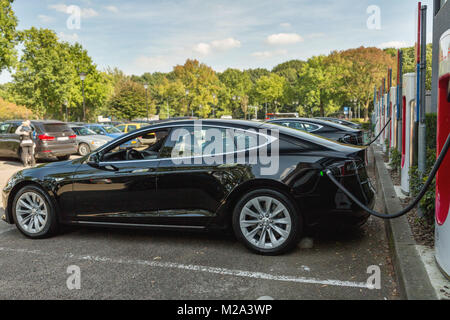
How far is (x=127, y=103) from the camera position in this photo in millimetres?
73062

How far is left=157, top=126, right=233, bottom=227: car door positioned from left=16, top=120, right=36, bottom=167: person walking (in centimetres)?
1073

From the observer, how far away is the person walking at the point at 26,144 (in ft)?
46.6

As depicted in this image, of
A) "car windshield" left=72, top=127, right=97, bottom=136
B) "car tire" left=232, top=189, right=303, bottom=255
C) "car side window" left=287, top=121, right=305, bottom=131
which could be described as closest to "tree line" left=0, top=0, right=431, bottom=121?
"car windshield" left=72, top=127, right=97, bottom=136

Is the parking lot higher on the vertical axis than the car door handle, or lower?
lower

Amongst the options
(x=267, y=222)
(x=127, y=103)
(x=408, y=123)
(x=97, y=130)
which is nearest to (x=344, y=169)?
(x=267, y=222)

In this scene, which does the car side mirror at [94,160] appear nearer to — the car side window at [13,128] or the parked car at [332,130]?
the parked car at [332,130]

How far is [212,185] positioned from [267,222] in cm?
75

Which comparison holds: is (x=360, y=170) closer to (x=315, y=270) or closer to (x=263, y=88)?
(x=315, y=270)

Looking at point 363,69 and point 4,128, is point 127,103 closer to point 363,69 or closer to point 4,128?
point 363,69

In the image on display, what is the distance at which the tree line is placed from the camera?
39.9 metres

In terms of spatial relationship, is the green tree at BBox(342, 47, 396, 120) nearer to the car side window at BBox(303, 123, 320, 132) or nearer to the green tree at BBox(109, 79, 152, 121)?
the green tree at BBox(109, 79, 152, 121)
